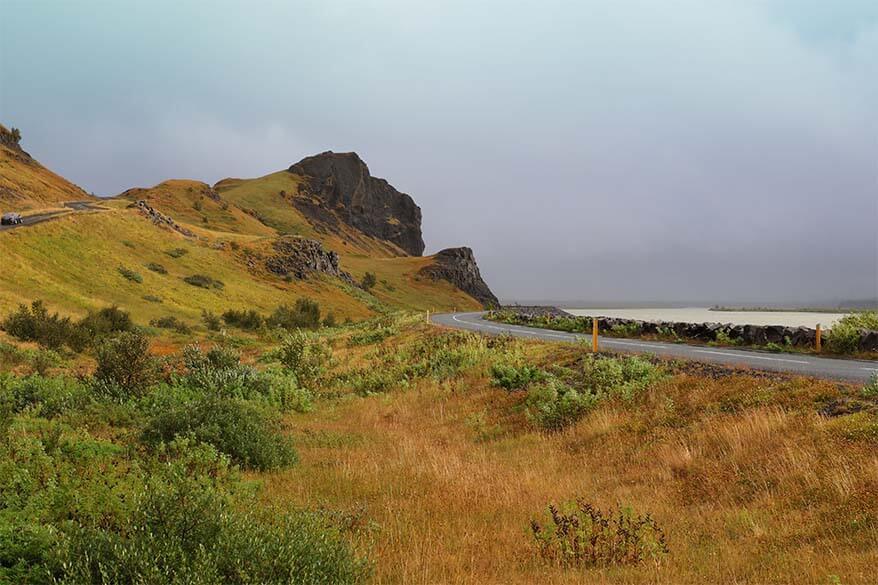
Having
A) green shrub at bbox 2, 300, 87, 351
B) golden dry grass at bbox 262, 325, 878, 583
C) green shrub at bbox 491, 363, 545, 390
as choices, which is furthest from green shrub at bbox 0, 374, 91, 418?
green shrub at bbox 2, 300, 87, 351

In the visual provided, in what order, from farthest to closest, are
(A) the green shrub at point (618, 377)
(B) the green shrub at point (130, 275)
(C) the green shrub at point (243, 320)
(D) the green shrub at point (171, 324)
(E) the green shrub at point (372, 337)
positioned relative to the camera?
(B) the green shrub at point (130, 275)
(C) the green shrub at point (243, 320)
(D) the green shrub at point (171, 324)
(E) the green shrub at point (372, 337)
(A) the green shrub at point (618, 377)

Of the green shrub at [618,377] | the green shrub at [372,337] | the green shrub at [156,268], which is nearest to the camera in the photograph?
the green shrub at [618,377]

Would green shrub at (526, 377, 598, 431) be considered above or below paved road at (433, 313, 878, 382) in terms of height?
below

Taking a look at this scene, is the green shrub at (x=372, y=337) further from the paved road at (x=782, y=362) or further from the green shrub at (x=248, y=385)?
the paved road at (x=782, y=362)

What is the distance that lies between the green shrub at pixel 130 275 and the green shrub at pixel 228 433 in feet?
135

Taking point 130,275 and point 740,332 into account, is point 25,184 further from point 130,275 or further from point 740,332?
point 740,332

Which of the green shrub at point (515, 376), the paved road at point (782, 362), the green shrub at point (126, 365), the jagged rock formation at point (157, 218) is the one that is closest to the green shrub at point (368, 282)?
the jagged rock formation at point (157, 218)

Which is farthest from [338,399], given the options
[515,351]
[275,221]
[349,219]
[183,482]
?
[349,219]

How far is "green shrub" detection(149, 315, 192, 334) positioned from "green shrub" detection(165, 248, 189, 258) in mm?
23509

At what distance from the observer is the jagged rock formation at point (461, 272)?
124438 mm

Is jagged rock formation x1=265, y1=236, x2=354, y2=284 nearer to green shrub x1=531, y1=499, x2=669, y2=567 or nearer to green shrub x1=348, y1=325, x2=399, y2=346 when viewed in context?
green shrub x1=348, y1=325, x2=399, y2=346

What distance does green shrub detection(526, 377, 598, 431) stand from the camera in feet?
32.6

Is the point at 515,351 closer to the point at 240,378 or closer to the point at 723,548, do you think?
the point at 240,378

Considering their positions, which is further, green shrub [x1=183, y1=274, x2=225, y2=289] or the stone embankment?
green shrub [x1=183, y1=274, x2=225, y2=289]
